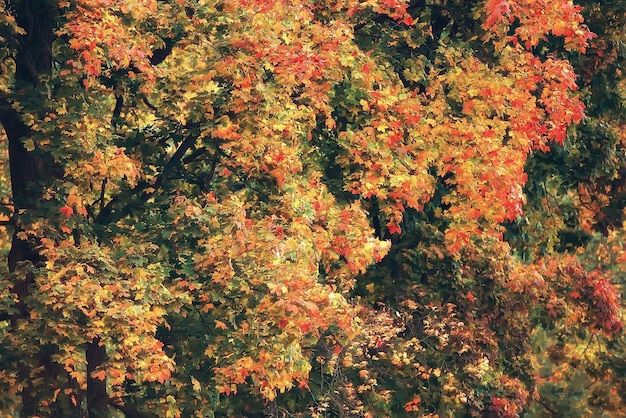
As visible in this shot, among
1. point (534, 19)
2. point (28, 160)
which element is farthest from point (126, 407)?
point (534, 19)

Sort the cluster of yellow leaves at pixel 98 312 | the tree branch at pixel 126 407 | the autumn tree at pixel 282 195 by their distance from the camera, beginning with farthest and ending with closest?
the tree branch at pixel 126 407
the autumn tree at pixel 282 195
the cluster of yellow leaves at pixel 98 312

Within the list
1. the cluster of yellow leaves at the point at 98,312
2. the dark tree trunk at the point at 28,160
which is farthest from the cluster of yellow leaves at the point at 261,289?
the dark tree trunk at the point at 28,160

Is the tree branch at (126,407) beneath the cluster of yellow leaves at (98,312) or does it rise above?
beneath

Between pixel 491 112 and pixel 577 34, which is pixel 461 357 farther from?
pixel 577 34

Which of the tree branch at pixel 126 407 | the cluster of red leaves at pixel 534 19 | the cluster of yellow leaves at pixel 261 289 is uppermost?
the cluster of red leaves at pixel 534 19

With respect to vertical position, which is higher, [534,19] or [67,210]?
[534,19]

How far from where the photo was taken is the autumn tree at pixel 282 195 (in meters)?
14.8

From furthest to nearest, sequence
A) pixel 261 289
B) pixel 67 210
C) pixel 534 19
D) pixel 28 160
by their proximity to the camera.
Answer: pixel 534 19, pixel 28 160, pixel 261 289, pixel 67 210

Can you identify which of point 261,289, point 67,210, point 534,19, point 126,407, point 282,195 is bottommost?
point 126,407

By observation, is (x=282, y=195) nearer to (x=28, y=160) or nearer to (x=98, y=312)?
(x=98, y=312)

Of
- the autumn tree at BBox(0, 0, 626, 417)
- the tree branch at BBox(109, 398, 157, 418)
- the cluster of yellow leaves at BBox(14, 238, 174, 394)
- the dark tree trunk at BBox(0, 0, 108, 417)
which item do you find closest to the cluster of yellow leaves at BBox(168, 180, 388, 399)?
the autumn tree at BBox(0, 0, 626, 417)

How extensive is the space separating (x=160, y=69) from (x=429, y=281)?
602cm

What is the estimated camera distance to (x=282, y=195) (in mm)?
16141

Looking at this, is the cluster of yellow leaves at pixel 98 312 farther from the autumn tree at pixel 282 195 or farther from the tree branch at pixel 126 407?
the tree branch at pixel 126 407
